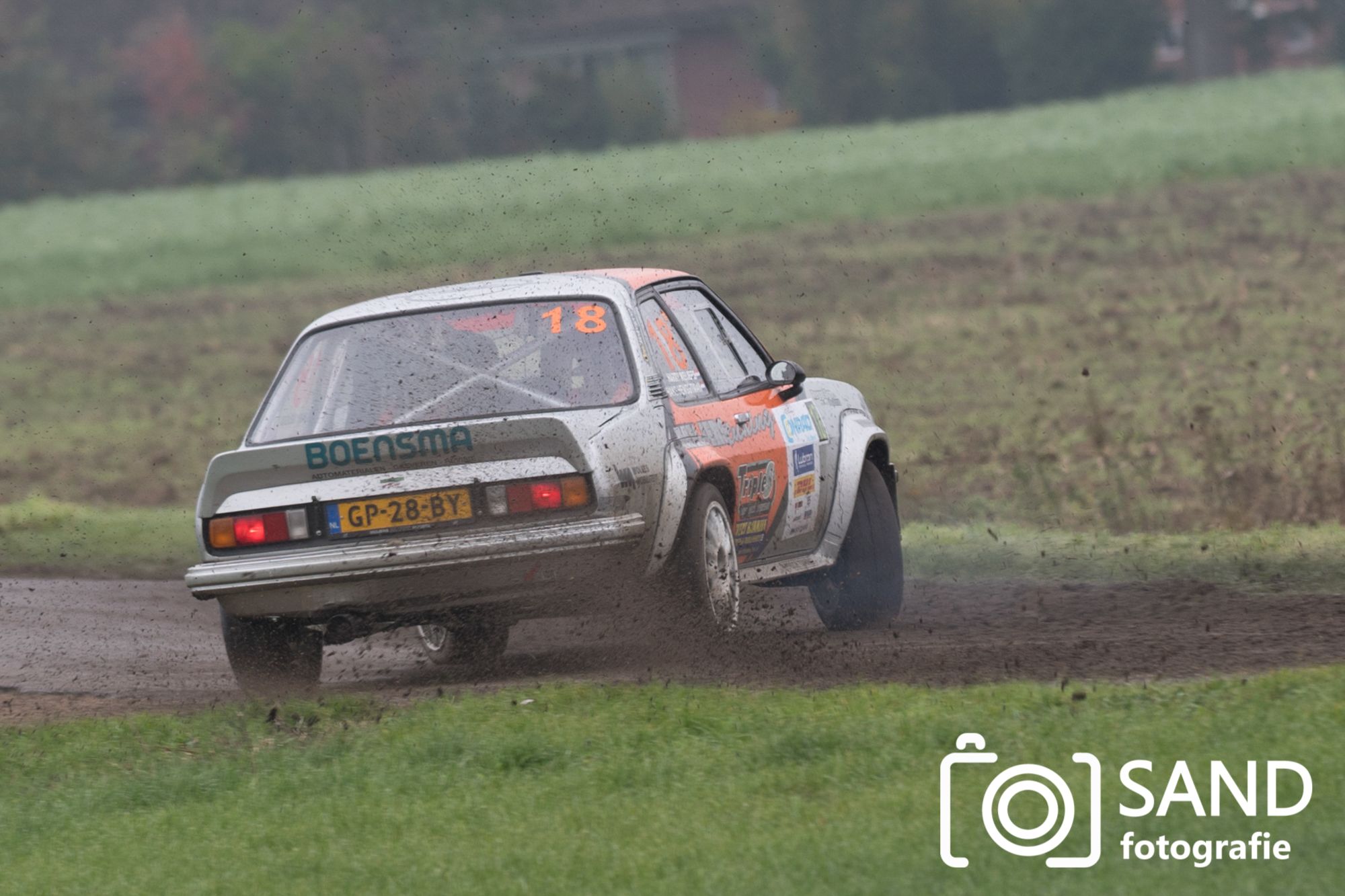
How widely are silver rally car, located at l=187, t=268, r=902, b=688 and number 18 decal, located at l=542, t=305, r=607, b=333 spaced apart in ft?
0.03

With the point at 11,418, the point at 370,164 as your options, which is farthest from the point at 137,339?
the point at 370,164

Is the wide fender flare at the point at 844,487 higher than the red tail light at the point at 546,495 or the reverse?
the reverse

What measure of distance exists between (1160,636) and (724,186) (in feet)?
127

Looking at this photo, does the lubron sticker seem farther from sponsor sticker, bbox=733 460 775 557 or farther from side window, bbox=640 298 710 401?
sponsor sticker, bbox=733 460 775 557

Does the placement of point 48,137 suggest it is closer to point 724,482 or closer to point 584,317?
point 584,317

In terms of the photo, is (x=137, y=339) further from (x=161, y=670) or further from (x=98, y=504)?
(x=161, y=670)

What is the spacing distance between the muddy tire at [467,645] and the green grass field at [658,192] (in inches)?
1021

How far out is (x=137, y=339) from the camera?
110 ft

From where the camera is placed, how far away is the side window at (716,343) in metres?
9.58

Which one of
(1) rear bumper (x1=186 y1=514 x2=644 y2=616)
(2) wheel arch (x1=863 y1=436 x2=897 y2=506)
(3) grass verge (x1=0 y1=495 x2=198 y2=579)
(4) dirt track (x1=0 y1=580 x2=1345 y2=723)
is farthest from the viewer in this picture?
(3) grass verge (x1=0 y1=495 x2=198 y2=579)

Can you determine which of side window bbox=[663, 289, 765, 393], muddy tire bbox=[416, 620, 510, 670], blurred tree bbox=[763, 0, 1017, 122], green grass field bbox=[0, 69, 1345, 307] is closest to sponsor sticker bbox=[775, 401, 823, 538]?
side window bbox=[663, 289, 765, 393]

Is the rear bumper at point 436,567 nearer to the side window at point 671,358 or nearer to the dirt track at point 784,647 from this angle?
the dirt track at point 784,647

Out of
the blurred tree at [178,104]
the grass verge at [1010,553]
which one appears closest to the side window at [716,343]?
the grass verge at [1010,553]

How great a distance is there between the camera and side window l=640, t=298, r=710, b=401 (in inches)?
352
